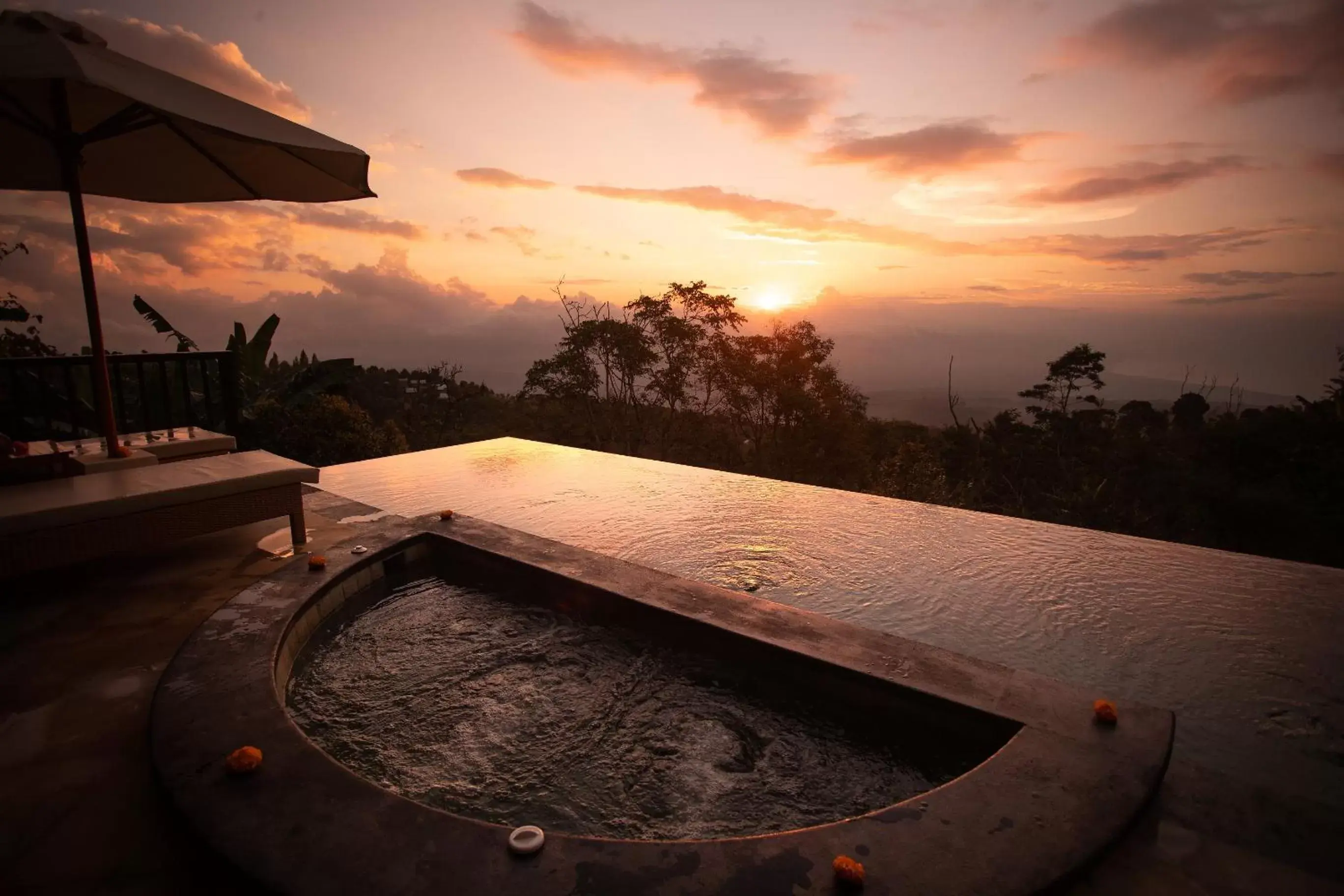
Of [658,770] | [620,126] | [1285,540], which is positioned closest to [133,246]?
[620,126]

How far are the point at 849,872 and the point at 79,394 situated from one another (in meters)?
9.47

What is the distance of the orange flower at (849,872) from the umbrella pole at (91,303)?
176 inches

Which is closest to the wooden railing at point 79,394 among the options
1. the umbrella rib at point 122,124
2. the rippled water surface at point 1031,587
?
the rippled water surface at point 1031,587

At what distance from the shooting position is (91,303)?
3.62 meters

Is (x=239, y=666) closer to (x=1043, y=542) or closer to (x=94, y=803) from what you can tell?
(x=94, y=803)

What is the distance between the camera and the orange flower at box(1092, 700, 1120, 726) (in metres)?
1.77

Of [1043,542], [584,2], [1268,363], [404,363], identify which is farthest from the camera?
[404,363]

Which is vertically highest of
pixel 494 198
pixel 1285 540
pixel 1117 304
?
pixel 494 198

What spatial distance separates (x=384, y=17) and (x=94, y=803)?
7.74 m

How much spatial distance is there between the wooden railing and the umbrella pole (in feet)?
3.01

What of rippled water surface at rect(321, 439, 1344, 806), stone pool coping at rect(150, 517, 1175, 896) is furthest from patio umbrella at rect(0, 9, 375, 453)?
stone pool coping at rect(150, 517, 1175, 896)

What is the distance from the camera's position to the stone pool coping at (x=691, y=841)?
1.25 metres

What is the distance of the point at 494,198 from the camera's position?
916 cm

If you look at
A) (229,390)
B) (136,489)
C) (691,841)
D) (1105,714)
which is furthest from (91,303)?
(1105,714)
